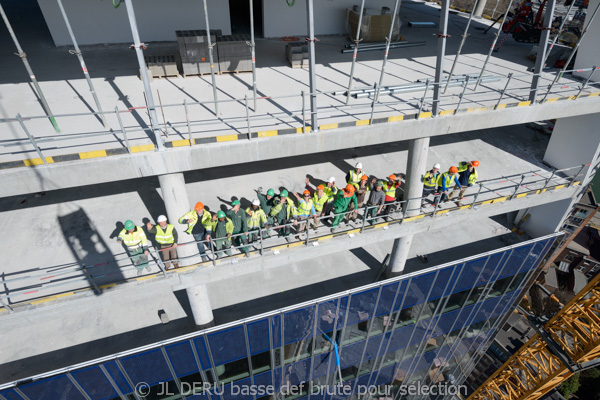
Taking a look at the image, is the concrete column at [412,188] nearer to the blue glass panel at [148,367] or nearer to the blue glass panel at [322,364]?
the blue glass panel at [322,364]

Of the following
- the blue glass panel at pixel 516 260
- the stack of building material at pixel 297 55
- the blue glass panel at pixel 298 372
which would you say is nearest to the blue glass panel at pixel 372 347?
the blue glass panel at pixel 298 372

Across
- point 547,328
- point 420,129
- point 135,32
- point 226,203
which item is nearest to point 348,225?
point 420,129

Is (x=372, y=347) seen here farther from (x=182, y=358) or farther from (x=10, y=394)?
(x=10, y=394)

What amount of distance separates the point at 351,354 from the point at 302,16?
13.8 metres

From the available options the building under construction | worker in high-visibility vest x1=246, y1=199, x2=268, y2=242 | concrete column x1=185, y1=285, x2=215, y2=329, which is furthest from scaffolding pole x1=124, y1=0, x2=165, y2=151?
concrete column x1=185, y1=285, x2=215, y2=329

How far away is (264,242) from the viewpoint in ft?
31.1

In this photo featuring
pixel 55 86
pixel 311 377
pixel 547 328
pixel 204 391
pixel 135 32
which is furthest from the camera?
pixel 547 328

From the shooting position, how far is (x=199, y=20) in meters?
13.0

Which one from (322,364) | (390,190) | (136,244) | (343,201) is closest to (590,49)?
(390,190)

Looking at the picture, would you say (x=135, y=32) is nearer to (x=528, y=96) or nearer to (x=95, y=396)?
(x=95, y=396)

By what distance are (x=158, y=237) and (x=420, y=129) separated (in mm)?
7367

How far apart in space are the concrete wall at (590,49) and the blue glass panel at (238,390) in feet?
50.3

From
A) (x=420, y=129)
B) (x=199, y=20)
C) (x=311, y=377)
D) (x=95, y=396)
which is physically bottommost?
(x=311, y=377)

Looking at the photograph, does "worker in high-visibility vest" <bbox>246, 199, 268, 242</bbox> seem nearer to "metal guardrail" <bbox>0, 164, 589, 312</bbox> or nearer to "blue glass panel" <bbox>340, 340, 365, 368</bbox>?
"metal guardrail" <bbox>0, 164, 589, 312</bbox>
